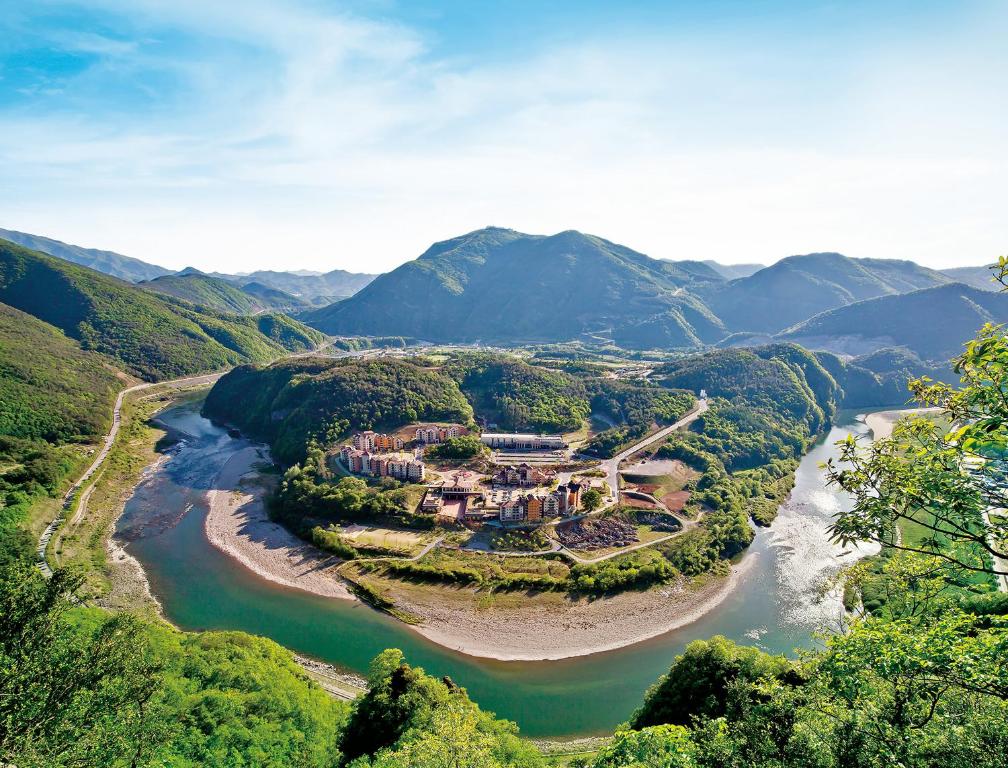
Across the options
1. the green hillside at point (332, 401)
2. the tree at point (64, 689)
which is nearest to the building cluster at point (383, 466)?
the green hillside at point (332, 401)

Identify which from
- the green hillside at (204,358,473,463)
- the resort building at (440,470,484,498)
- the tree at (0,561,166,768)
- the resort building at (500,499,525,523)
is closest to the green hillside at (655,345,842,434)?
the green hillside at (204,358,473,463)

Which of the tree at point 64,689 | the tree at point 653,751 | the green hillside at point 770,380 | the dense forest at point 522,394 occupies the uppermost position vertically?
the green hillside at point 770,380

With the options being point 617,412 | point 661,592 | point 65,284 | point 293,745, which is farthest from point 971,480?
point 65,284

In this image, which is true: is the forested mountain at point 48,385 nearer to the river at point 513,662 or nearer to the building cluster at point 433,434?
the river at point 513,662

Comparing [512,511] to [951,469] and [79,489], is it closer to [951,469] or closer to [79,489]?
[951,469]

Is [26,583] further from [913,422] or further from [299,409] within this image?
[299,409]

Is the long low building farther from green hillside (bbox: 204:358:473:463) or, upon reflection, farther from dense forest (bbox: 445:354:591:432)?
green hillside (bbox: 204:358:473:463)

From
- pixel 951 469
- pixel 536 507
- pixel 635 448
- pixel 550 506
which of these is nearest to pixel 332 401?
pixel 536 507
